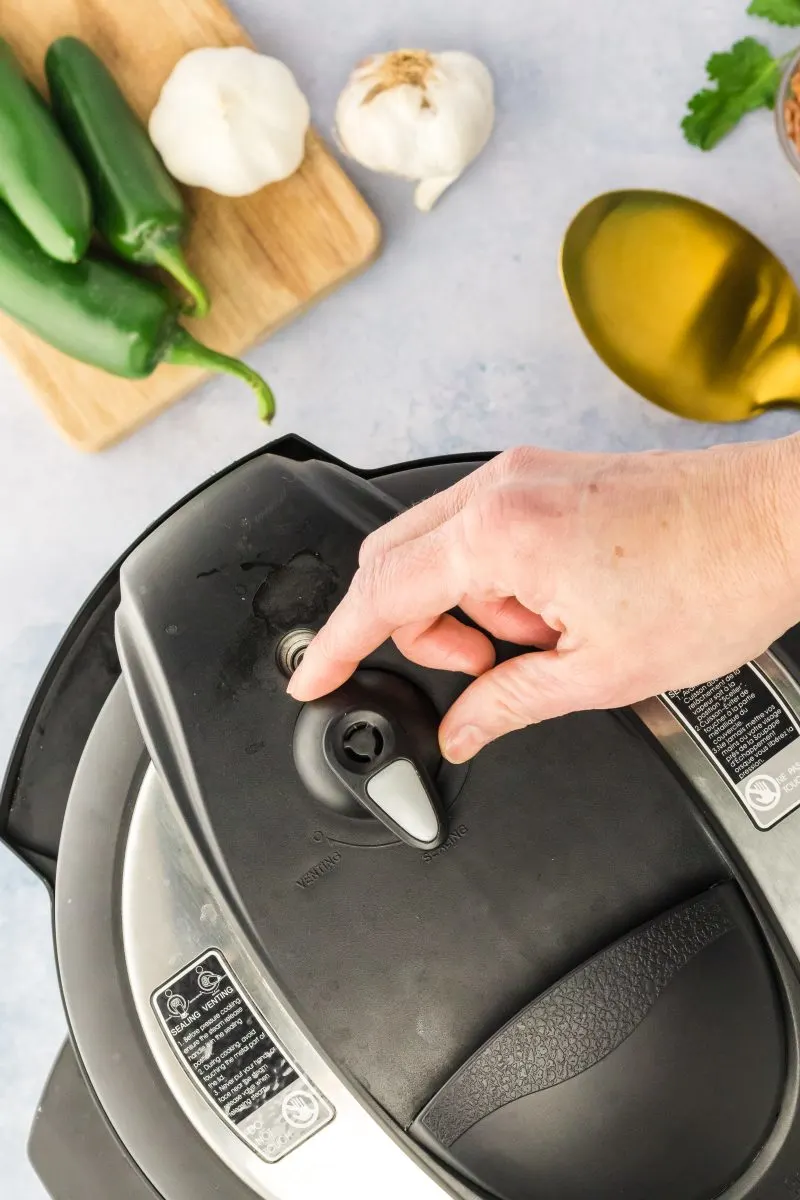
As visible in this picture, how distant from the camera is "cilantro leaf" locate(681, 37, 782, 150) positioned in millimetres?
903

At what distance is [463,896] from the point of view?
0.61m

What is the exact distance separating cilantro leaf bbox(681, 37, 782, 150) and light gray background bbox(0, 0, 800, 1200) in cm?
3

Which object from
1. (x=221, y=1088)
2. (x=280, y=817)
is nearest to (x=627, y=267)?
(x=280, y=817)

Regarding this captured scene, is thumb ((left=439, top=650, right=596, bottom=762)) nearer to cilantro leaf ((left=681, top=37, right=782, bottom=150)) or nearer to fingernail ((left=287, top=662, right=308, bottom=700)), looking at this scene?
fingernail ((left=287, top=662, right=308, bottom=700))

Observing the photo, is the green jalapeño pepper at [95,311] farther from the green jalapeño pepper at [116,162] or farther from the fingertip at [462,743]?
the fingertip at [462,743]

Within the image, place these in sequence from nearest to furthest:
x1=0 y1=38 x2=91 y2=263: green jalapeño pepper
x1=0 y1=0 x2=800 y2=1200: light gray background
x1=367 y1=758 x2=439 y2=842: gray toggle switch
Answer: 1. x1=367 y1=758 x2=439 y2=842: gray toggle switch
2. x1=0 y1=38 x2=91 y2=263: green jalapeño pepper
3. x1=0 y1=0 x2=800 y2=1200: light gray background

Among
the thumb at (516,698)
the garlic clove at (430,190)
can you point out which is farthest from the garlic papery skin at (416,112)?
the thumb at (516,698)

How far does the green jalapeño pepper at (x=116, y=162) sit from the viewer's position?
851 mm

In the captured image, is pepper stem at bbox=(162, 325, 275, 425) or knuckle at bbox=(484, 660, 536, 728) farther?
pepper stem at bbox=(162, 325, 275, 425)

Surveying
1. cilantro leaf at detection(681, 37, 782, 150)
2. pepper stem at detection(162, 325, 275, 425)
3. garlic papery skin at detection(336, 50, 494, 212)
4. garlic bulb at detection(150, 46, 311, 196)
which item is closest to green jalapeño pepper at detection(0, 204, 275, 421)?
pepper stem at detection(162, 325, 275, 425)

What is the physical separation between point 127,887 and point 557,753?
11.8 inches

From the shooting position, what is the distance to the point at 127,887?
692mm

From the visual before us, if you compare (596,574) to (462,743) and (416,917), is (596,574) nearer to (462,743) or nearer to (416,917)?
(462,743)

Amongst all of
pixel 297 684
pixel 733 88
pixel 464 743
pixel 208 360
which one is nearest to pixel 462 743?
pixel 464 743
